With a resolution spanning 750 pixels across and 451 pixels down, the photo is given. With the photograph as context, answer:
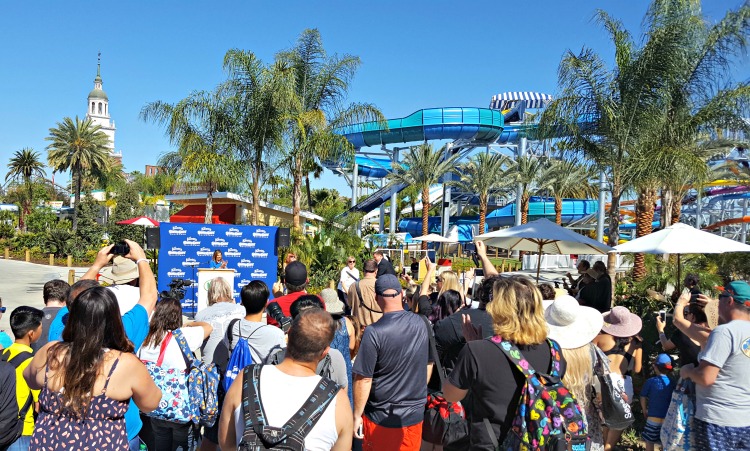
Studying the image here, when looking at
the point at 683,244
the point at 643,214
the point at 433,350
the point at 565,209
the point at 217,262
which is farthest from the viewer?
the point at 565,209

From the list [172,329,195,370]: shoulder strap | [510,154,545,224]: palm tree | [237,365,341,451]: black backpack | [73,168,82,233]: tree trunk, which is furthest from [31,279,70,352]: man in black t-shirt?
[510,154,545,224]: palm tree

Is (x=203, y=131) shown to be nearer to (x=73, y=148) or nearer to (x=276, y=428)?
(x=276, y=428)

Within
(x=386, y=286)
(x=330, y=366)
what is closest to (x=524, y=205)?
(x=386, y=286)

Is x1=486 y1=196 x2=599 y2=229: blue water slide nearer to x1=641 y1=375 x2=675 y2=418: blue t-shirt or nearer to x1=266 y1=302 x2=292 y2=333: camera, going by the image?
x1=641 y1=375 x2=675 y2=418: blue t-shirt

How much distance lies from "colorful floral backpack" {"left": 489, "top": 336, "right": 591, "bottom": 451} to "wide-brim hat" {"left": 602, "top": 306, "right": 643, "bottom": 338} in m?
1.86

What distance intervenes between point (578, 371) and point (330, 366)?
1518 millimetres

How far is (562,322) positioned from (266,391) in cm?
195

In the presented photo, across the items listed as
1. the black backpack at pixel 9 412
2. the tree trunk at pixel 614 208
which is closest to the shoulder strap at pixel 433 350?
the black backpack at pixel 9 412

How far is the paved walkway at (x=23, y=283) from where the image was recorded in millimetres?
14188

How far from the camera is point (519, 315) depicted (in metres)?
2.82

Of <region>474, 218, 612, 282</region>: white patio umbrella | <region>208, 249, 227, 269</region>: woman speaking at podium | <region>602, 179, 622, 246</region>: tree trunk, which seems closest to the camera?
<region>474, 218, 612, 282</region>: white patio umbrella

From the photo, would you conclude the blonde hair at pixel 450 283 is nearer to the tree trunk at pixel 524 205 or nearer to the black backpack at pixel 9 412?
the black backpack at pixel 9 412

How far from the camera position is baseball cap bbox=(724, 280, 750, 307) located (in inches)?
135

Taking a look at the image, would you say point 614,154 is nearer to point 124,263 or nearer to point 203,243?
point 203,243
